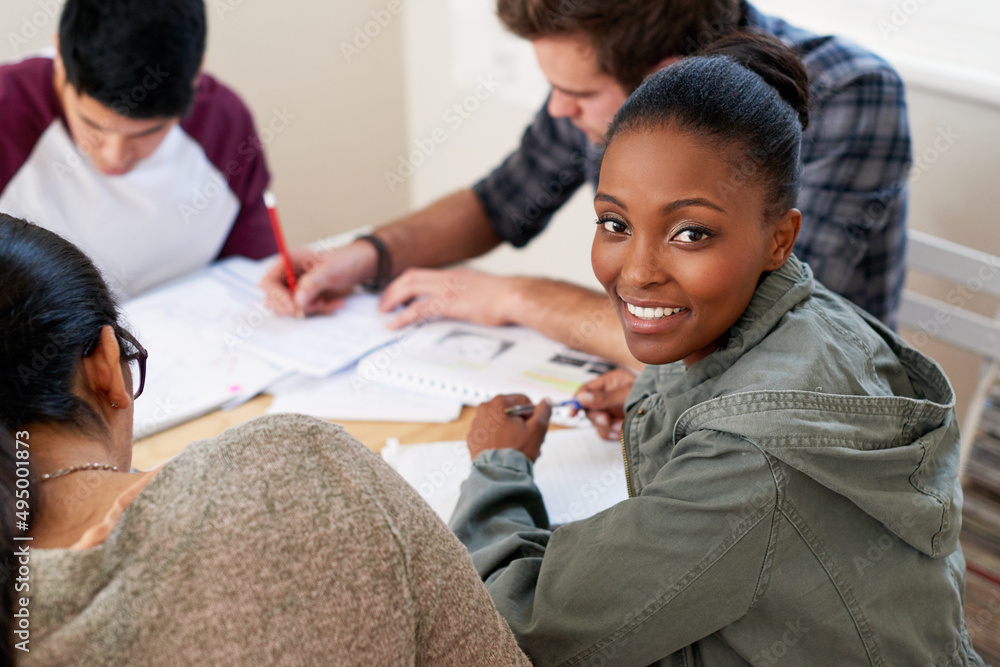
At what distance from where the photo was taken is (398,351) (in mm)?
1366

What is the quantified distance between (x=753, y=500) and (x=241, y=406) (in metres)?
0.82

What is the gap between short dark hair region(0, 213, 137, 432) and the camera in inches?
22.3

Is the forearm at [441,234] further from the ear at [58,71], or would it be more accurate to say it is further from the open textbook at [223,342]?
the ear at [58,71]

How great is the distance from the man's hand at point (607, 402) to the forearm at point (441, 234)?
0.65 meters

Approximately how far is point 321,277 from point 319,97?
5.03 ft

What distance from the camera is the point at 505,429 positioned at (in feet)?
3.56

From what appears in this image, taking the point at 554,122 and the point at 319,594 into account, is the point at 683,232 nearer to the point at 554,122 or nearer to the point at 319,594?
the point at 319,594

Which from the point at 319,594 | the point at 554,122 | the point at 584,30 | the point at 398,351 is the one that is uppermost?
the point at 584,30

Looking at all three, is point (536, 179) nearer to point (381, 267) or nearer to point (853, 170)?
point (381, 267)

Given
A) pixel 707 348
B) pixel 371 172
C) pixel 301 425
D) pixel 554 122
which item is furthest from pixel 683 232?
pixel 371 172

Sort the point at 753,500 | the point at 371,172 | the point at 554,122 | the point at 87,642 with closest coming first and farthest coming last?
the point at 87,642 < the point at 753,500 < the point at 554,122 < the point at 371,172

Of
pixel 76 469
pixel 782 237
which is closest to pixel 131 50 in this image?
pixel 76 469

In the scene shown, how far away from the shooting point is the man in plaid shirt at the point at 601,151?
1.30 metres

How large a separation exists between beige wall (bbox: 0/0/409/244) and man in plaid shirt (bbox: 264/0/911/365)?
134 cm
